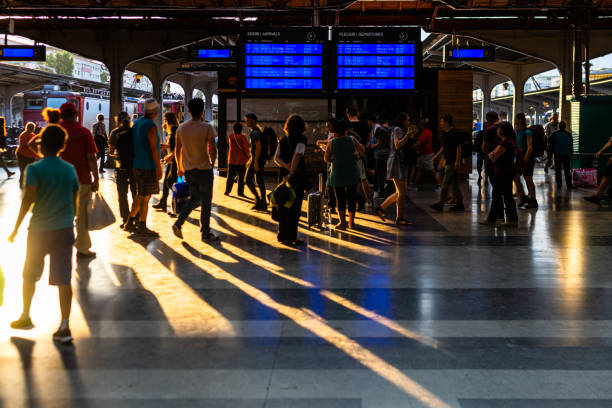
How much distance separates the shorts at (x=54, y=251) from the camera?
5273 millimetres

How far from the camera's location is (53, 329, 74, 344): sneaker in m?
5.21

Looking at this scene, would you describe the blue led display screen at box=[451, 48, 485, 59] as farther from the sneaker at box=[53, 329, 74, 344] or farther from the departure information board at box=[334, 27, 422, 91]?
the sneaker at box=[53, 329, 74, 344]

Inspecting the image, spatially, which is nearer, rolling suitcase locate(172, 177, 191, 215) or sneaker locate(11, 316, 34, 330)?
sneaker locate(11, 316, 34, 330)

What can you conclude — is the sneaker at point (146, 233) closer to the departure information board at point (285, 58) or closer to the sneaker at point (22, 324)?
the sneaker at point (22, 324)

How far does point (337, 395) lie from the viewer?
165 inches

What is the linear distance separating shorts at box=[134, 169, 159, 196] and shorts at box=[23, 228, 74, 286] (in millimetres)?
4477

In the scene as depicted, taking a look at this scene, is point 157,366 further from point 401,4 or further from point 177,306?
point 401,4

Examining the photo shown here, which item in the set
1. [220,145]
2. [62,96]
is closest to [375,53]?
[220,145]

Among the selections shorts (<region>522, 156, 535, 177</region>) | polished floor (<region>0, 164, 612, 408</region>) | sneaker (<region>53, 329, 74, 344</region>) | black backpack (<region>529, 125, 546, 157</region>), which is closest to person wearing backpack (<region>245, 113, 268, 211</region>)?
polished floor (<region>0, 164, 612, 408</region>)

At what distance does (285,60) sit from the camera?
15.8 m

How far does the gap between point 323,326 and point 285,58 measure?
35.7 ft

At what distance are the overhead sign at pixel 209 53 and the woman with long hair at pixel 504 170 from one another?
42.1 feet

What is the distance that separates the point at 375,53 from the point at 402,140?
194 inches

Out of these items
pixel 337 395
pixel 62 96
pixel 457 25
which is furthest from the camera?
pixel 62 96
